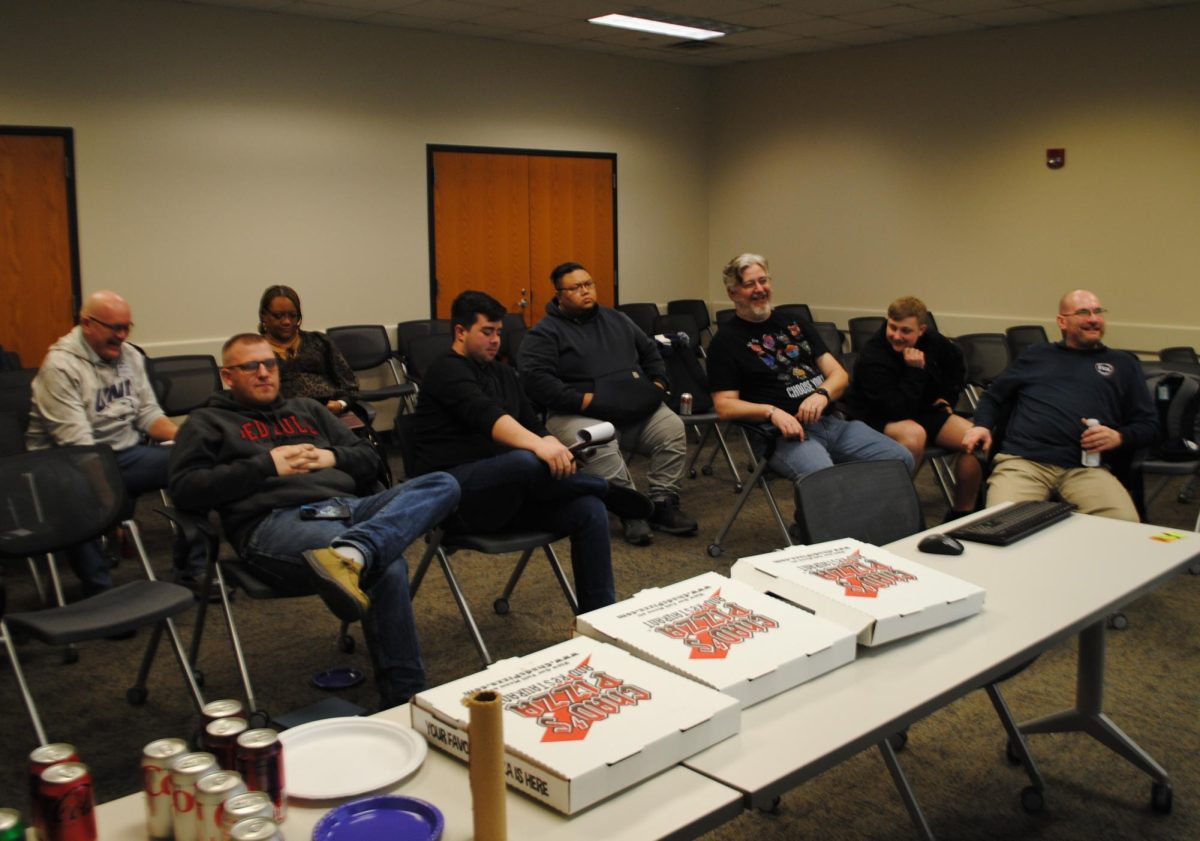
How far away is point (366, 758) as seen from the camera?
1646mm

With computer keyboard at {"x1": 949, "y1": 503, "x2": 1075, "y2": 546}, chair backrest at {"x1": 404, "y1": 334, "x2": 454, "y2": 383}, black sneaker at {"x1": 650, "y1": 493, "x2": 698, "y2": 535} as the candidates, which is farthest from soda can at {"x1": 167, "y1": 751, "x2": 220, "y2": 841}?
chair backrest at {"x1": 404, "y1": 334, "x2": 454, "y2": 383}

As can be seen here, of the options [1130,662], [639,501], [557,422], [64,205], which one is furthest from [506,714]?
[64,205]

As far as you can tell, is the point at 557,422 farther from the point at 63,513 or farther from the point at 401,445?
the point at 63,513

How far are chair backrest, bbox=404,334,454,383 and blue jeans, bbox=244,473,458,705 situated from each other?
12.7ft

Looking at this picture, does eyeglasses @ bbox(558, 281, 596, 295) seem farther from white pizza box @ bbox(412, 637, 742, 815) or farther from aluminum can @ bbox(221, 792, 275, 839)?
aluminum can @ bbox(221, 792, 275, 839)

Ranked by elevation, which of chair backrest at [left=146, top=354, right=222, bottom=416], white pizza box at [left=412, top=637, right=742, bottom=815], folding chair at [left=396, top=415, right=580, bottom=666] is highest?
chair backrest at [left=146, top=354, right=222, bottom=416]

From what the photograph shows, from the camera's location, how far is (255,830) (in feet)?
4.08

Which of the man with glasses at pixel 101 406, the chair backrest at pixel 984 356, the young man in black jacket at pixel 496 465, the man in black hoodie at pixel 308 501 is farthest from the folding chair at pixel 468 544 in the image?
the chair backrest at pixel 984 356

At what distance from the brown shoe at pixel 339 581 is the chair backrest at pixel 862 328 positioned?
19.7ft

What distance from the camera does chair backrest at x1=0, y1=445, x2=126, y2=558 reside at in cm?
337

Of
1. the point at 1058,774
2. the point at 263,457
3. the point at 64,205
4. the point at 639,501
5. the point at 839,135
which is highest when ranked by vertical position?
the point at 839,135

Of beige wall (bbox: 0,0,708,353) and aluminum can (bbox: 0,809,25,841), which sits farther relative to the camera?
beige wall (bbox: 0,0,708,353)

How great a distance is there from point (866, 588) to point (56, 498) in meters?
2.63

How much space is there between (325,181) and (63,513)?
4523 millimetres
